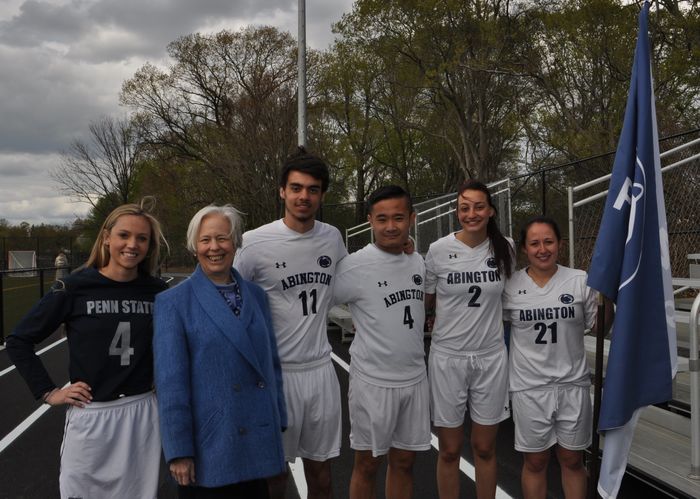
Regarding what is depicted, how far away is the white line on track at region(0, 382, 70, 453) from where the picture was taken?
531 cm

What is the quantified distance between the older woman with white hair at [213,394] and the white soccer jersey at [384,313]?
853mm

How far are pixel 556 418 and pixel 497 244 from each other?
104cm

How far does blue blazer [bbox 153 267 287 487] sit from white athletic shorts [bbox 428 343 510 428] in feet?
4.10

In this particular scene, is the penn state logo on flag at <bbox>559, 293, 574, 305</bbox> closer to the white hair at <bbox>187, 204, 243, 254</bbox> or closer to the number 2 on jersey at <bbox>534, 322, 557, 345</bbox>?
the number 2 on jersey at <bbox>534, 322, 557, 345</bbox>

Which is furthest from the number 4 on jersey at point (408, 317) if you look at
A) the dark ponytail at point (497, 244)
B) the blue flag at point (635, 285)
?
the blue flag at point (635, 285)

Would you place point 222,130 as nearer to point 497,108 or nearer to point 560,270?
point 497,108

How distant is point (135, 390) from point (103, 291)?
46 centimetres

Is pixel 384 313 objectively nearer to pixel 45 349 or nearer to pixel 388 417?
pixel 388 417

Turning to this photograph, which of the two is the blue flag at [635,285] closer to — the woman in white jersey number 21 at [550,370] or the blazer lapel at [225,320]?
the woman in white jersey number 21 at [550,370]

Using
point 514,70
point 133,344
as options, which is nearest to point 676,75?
point 514,70

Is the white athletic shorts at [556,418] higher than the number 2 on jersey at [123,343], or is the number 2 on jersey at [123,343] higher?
the number 2 on jersey at [123,343]

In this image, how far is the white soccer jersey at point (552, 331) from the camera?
3199 millimetres

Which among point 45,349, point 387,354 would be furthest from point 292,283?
point 45,349

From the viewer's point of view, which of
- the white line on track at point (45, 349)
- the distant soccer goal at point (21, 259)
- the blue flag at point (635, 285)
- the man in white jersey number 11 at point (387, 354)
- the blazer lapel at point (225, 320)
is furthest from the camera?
the distant soccer goal at point (21, 259)
